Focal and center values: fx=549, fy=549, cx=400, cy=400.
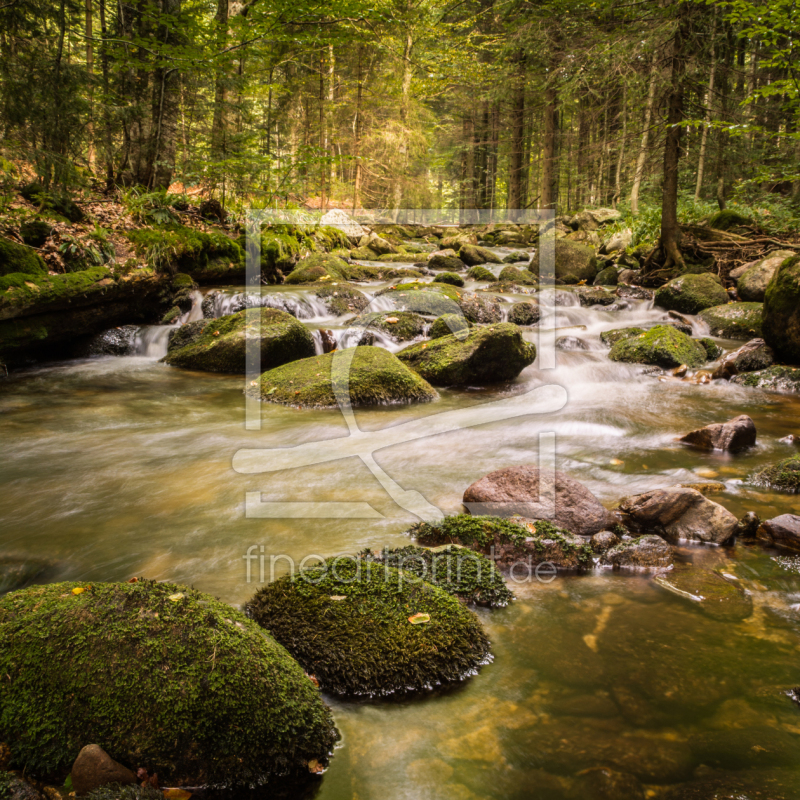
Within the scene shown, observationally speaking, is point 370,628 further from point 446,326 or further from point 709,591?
point 446,326

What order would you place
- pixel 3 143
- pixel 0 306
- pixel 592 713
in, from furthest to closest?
pixel 3 143 < pixel 0 306 < pixel 592 713

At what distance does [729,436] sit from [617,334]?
17.5 feet

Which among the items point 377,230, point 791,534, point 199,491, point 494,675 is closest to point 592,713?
point 494,675

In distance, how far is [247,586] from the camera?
325 centimetres

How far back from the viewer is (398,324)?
998 centimetres

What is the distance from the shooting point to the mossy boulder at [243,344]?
28.3 ft

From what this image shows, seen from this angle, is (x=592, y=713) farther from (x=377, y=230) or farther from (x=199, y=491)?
(x=377, y=230)

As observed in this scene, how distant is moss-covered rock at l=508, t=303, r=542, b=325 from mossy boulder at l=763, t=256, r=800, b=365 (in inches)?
167

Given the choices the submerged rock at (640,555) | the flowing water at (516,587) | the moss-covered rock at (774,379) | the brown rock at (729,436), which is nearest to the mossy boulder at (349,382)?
the flowing water at (516,587)

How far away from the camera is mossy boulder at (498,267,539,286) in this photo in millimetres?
15410

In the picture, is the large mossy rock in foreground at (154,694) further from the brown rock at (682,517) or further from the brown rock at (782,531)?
the brown rock at (782,531)

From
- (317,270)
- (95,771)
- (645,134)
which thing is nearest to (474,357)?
(317,270)

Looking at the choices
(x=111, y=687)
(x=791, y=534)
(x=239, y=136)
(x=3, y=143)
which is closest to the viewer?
(x=111, y=687)

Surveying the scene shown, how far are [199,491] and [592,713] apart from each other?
356 centimetres
